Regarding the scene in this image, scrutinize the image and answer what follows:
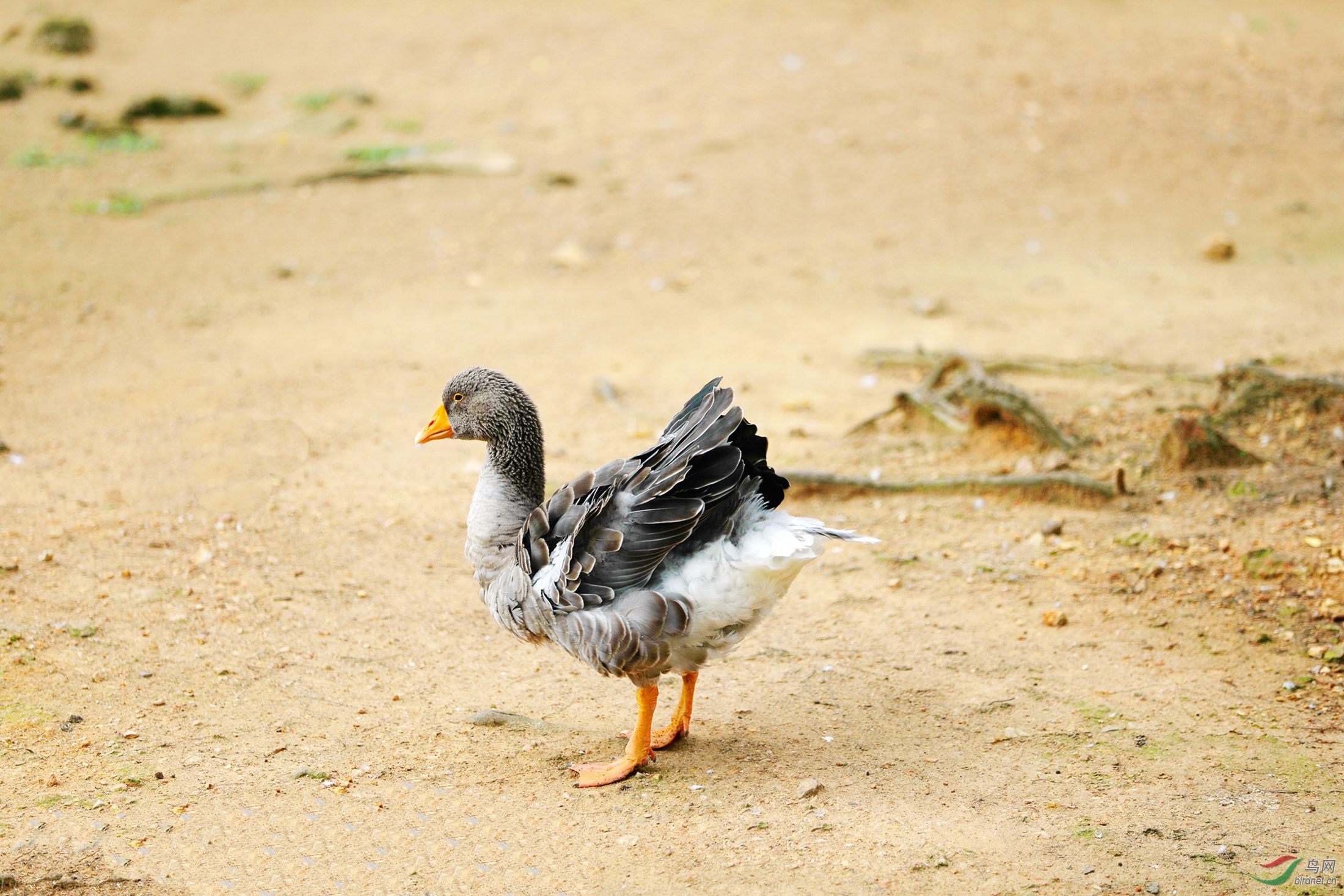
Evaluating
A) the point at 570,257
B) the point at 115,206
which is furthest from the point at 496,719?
the point at 115,206

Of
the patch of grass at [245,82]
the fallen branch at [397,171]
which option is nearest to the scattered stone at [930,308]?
the fallen branch at [397,171]

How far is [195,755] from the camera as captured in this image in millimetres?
4637

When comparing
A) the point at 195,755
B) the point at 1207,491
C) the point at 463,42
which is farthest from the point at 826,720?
the point at 463,42

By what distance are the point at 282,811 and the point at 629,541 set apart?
1.67m

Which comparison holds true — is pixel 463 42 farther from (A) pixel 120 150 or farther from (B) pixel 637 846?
(B) pixel 637 846

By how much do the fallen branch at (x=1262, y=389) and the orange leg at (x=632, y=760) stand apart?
489 cm

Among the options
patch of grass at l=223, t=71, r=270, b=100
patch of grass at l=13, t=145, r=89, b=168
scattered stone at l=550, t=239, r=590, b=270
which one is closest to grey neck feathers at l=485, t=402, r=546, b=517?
scattered stone at l=550, t=239, r=590, b=270

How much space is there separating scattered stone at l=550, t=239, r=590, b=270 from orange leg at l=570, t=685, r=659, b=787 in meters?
7.60

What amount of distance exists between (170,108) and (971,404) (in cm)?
1177

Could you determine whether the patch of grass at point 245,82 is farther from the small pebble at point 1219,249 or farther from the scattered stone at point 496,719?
the scattered stone at point 496,719

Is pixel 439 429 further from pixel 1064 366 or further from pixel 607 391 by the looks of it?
pixel 1064 366

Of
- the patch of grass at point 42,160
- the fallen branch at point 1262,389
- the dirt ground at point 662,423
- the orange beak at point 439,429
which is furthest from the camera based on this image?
the patch of grass at point 42,160

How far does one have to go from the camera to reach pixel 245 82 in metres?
15.7
